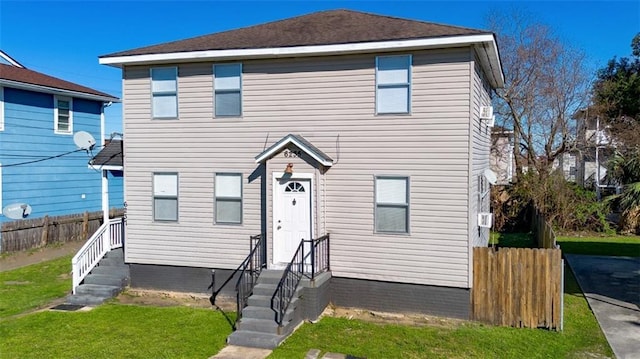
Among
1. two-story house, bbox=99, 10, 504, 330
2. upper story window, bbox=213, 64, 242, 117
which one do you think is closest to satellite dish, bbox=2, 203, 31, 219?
two-story house, bbox=99, 10, 504, 330

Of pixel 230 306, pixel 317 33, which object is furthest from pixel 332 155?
pixel 230 306

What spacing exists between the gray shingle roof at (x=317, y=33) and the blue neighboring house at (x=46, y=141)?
649 centimetres

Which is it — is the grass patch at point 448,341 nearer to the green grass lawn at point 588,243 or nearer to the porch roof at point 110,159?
the porch roof at point 110,159

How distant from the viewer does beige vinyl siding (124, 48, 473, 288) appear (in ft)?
34.4

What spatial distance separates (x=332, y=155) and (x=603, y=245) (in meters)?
13.2

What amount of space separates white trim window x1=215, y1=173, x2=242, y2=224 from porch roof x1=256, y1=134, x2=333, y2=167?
1129 millimetres

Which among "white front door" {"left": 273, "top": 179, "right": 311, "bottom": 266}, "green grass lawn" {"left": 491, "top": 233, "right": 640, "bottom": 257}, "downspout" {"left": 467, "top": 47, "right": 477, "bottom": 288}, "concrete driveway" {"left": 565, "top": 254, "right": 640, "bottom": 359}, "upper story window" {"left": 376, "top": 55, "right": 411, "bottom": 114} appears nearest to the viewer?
"concrete driveway" {"left": 565, "top": 254, "right": 640, "bottom": 359}

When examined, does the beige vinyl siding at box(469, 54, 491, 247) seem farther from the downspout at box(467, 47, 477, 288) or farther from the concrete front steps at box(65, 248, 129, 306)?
the concrete front steps at box(65, 248, 129, 306)

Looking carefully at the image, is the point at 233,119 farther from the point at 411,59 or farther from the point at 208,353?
the point at 208,353

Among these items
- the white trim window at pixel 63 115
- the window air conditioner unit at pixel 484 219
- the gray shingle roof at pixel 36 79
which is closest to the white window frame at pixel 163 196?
the window air conditioner unit at pixel 484 219

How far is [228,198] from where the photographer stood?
1217 centimetres

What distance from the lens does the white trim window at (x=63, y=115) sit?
19812mm

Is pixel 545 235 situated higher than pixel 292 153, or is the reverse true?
pixel 292 153

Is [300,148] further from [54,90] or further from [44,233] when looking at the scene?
[54,90]
